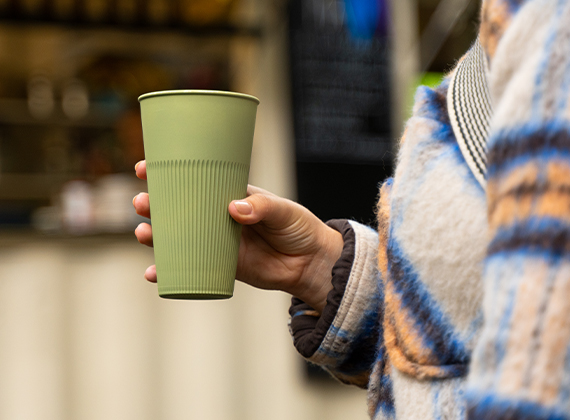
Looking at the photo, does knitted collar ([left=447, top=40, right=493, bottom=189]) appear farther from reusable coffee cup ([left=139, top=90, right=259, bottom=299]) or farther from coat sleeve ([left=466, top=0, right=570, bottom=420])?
reusable coffee cup ([left=139, top=90, right=259, bottom=299])

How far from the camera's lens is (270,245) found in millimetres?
1020

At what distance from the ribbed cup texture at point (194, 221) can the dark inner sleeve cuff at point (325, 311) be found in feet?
0.57

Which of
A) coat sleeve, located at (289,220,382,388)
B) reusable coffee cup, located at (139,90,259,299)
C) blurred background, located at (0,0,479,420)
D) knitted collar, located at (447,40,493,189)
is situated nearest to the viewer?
knitted collar, located at (447,40,493,189)

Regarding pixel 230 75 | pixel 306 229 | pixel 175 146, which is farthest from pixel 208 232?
pixel 230 75

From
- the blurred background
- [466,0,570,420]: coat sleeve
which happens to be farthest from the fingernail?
the blurred background

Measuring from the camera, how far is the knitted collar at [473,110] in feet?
1.90

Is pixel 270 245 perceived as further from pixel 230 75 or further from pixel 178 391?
pixel 230 75

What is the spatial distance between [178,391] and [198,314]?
320mm

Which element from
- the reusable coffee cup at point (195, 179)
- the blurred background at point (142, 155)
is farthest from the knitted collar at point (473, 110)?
the blurred background at point (142, 155)

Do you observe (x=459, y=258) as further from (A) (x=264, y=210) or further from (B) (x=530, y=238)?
(A) (x=264, y=210)

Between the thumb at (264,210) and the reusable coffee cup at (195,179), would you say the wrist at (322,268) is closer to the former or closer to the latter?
the thumb at (264,210)

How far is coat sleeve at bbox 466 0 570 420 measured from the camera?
0.38m

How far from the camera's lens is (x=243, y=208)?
2.63ft

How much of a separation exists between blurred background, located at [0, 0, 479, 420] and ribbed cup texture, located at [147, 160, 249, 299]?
2.06 meters
